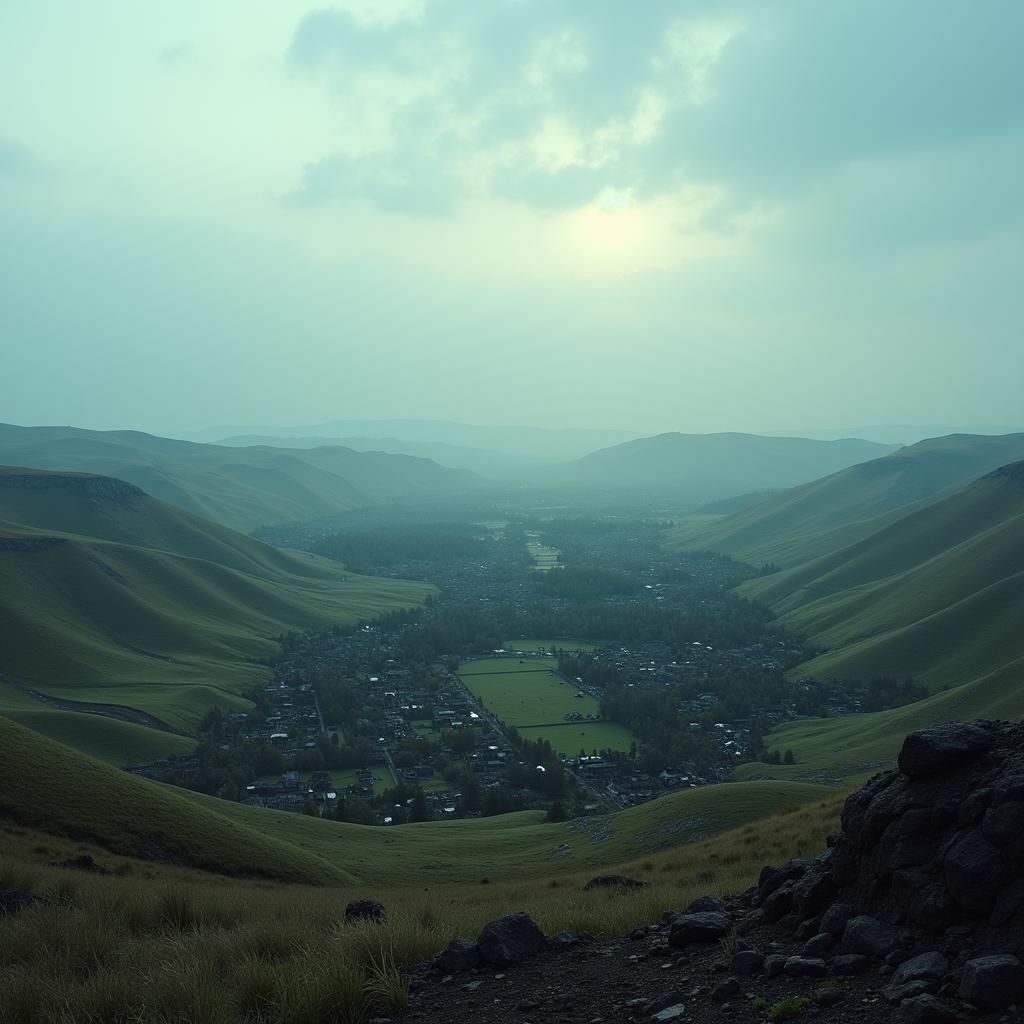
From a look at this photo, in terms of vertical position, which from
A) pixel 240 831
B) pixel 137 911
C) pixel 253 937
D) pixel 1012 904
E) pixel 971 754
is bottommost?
pixel 240 831

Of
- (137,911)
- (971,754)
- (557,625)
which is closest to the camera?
(971,754)

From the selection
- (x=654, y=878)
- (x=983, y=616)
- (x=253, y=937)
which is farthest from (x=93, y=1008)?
(x=983, y=616)

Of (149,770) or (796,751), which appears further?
(796,751)

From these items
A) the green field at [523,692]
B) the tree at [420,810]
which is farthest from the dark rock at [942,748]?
the green field at [523,692]

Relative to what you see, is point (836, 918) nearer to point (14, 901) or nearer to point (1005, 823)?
point (1005, 823)

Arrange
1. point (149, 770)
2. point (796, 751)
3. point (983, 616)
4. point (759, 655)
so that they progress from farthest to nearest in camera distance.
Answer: point (759, 655)
point (983, 616)
point (796, 751)
point (149, 770)

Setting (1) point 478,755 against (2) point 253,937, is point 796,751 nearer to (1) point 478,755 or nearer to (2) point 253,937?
(1) point 478,755
